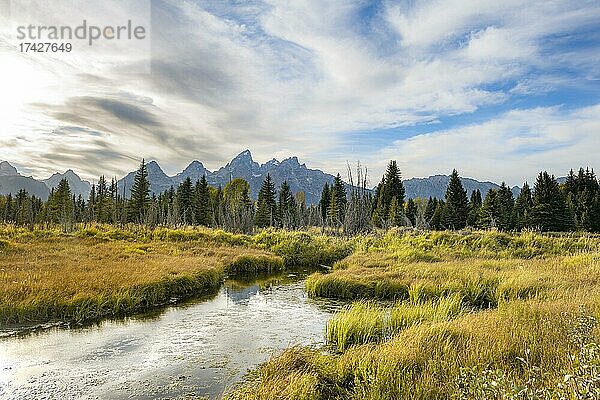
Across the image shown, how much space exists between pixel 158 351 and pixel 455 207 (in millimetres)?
45130

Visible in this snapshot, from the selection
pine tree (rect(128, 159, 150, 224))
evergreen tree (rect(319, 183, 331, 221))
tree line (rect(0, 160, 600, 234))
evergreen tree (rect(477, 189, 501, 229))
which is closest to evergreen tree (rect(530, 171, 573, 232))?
tree line (rect(0, 160, 600, 234))

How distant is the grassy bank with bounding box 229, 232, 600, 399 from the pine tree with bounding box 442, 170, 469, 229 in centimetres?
3108

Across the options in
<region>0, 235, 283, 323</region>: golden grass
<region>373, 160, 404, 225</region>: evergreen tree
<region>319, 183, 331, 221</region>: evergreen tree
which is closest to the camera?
<region>0, 235, 283, 323</region>: golden grass

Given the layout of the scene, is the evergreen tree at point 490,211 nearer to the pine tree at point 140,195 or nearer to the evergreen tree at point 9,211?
the pine tree at point 140,195

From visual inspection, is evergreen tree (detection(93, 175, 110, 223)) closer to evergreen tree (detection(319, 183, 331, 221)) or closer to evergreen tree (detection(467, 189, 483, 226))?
evergreen tree (detection(319, 183, 331, 221))

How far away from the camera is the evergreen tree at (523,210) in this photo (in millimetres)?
44938

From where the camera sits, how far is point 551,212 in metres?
40.4

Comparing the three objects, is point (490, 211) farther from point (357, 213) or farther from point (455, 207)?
point (357, 213)

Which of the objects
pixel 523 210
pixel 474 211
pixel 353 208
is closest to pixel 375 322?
pixel 353 208

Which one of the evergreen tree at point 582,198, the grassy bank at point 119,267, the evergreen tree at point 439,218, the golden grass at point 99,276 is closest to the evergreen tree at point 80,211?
the grassy bank at point 119,267

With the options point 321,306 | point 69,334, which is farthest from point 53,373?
point 321,306

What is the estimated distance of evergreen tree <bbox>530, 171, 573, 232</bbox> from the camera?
40.4 m

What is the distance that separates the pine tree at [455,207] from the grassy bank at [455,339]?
3108 cm

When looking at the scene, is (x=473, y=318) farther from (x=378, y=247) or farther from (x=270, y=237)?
(x=270, y=237)
